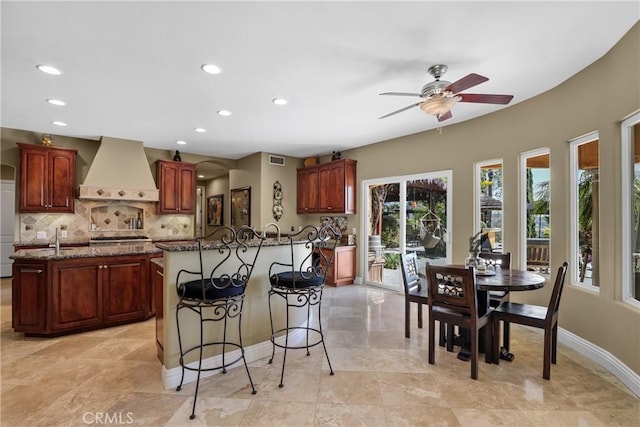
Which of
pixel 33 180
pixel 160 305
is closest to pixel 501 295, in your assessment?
pixel 160 305

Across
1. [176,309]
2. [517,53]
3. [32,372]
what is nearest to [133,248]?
[32,372]

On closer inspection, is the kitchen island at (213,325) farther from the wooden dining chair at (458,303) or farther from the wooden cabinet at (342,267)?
the wooden cabinet at (342,267)

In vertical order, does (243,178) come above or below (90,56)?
below

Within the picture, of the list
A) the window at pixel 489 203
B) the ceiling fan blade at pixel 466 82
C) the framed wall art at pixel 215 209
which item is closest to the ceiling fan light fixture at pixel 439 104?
the ceiling fan blade at pixel 466 82

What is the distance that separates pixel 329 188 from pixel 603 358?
4.63 meters

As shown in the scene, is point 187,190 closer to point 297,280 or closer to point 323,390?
point 297,280

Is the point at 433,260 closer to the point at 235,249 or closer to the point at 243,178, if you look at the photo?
the point at 235,249

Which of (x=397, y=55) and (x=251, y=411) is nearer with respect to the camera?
(x=251, y=411)

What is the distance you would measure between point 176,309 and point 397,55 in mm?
2770

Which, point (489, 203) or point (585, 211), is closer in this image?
point (585, 211)

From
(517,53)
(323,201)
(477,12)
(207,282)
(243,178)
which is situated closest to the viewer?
(477,12)

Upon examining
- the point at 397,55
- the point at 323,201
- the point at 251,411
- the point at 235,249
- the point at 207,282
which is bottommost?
the point at 251,411

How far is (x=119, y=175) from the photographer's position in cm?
540

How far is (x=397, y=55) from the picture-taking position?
2.61 metres
